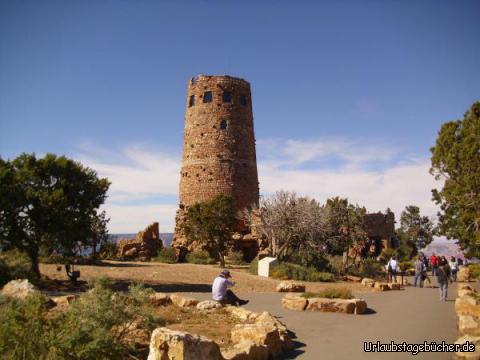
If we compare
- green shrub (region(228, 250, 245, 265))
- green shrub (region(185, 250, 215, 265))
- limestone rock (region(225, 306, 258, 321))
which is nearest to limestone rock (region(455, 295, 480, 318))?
limestone rock (region(225, 306, 258, 321))

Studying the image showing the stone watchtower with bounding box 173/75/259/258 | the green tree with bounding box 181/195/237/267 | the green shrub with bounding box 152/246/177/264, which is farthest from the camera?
the stone watchtower with bounding box 173/75/259/258

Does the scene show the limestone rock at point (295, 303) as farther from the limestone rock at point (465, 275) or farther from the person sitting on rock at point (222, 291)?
the limestone rock at point (465, 275)

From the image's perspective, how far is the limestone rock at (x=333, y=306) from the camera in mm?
11898

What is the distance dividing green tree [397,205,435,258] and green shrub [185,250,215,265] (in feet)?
88.2

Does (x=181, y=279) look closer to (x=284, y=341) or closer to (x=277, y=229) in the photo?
(x=277, y=229)

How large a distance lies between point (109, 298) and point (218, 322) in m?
3.26

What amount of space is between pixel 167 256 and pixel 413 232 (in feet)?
127

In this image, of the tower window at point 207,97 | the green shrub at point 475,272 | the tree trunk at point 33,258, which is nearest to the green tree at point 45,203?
the tree trunk at point 33,258

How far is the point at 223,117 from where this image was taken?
117 feet

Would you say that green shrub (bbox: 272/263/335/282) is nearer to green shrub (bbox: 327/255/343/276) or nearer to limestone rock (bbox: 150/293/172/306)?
green shrub (bbox: 327/255/343/276)

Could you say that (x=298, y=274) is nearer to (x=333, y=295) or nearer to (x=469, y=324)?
(x=333, y=295)

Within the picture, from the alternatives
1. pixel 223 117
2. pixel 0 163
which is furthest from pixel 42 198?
pixel 223 117

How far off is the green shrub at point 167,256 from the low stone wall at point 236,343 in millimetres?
20901

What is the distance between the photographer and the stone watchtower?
115 feet
